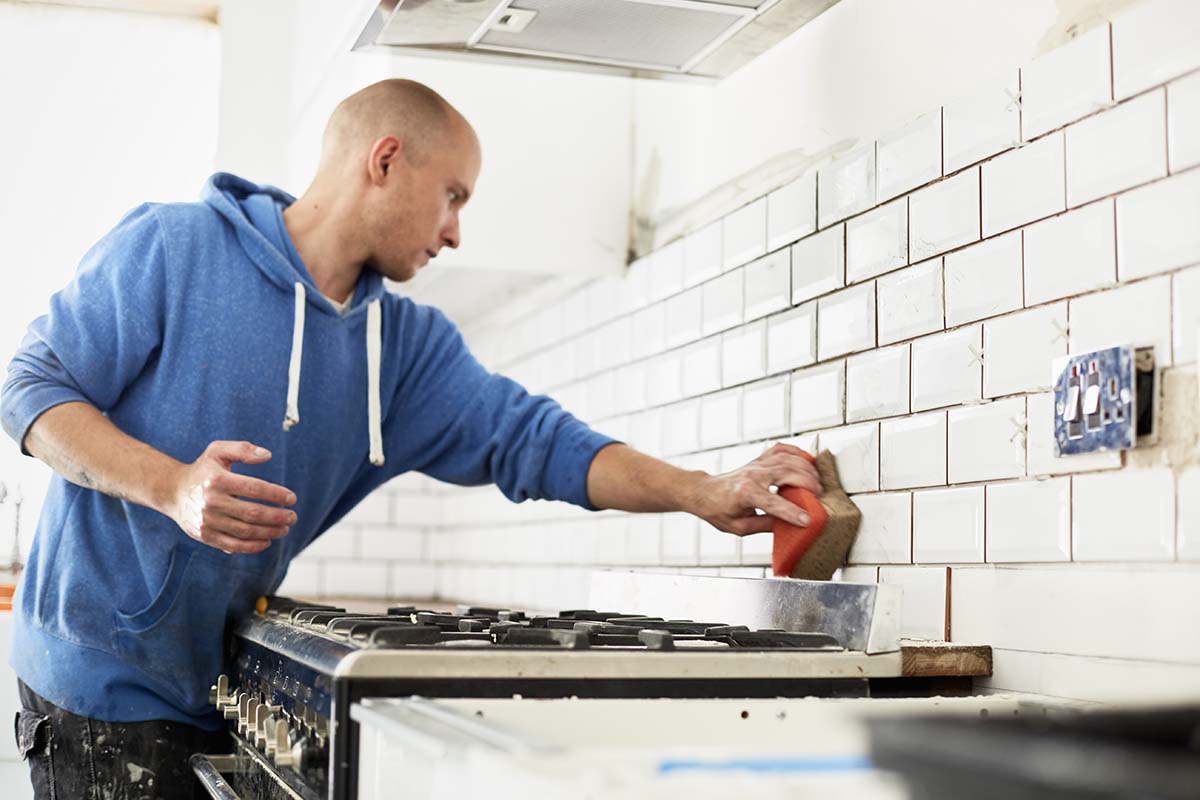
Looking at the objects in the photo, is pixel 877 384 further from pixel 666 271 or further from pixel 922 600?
pixel 666 271

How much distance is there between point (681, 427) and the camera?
7.77 feet

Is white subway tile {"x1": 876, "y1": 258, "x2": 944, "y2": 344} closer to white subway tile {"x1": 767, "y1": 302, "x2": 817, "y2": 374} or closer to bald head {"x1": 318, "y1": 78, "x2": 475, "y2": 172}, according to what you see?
white subway tile {"x1": 767, "y1": 302, "x2": 817, "y2": 374}

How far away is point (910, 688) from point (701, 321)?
973mm

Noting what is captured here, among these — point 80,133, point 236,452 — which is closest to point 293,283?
point 236,452

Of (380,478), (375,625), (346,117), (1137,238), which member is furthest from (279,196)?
(1137,238)

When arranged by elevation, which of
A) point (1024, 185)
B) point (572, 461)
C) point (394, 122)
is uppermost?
point (394, 122)

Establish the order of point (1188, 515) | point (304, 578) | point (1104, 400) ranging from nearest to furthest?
point (1188, 515) → point (1104, 400) → point (304, 578)

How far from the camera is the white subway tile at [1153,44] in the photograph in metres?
1.25

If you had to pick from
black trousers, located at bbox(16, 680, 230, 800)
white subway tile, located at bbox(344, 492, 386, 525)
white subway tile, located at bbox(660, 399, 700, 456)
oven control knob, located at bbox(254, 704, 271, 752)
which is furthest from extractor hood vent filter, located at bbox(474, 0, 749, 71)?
white subway tile, located at bbox(344, 492, 386, 525)

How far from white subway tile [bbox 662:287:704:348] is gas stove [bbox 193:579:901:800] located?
77 cm

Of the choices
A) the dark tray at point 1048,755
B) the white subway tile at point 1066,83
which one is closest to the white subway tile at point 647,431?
the white subway tile at point 1066,83

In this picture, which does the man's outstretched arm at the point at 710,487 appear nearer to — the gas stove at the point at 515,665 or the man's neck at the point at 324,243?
the gas stove at the point at 515,665

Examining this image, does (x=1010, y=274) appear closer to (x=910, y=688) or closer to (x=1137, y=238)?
(x=1137, y=238)

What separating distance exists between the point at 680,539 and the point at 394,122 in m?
0.86
